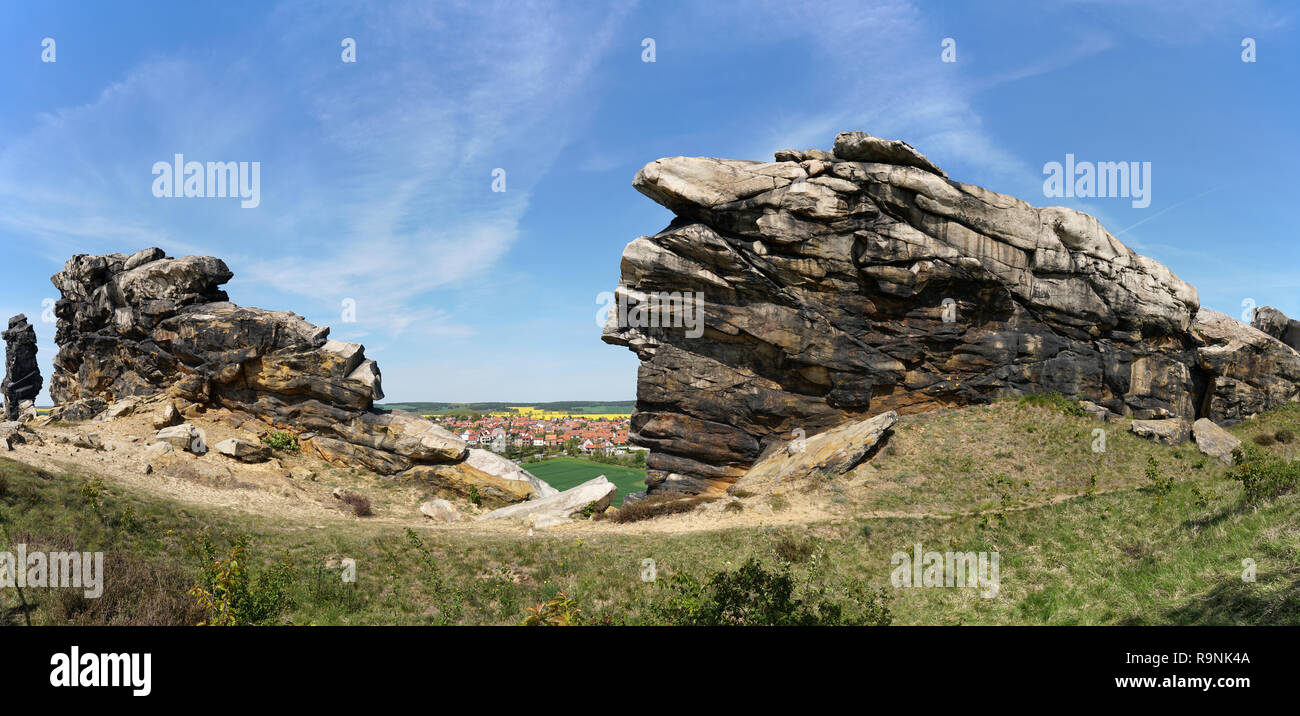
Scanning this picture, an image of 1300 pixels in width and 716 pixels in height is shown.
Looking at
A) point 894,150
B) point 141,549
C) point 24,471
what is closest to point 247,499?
point 24,471

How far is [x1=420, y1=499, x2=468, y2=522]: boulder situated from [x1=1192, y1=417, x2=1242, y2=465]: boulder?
3958cm

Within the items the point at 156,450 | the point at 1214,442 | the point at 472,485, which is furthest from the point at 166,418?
the point at 1214,442

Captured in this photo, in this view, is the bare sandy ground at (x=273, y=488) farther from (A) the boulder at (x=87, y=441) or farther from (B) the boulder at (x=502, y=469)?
(B) the boulder at (x=502, y=469)

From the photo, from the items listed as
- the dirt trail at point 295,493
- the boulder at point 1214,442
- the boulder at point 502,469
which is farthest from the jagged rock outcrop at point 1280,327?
the boulder at point 502,469

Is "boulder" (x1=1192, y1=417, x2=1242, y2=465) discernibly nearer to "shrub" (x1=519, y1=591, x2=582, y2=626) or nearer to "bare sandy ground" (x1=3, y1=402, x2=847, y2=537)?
"bare sandy ground" (x1=3, y1=402, x2=847, y2=537)

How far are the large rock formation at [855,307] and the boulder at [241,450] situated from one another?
23416mm

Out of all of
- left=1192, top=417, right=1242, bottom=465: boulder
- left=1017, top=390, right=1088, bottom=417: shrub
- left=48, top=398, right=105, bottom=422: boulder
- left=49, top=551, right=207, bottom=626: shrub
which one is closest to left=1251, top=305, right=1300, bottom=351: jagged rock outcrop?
left=1192, top=417, right=1242, bottom=465: boulder

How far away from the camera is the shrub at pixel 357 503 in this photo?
102ft

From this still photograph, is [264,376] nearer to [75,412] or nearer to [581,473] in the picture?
[75,412]

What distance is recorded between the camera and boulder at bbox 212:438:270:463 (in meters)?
34.4

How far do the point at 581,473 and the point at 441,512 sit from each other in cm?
4680

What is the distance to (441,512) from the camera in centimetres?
3306

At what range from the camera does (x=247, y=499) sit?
27.5m
